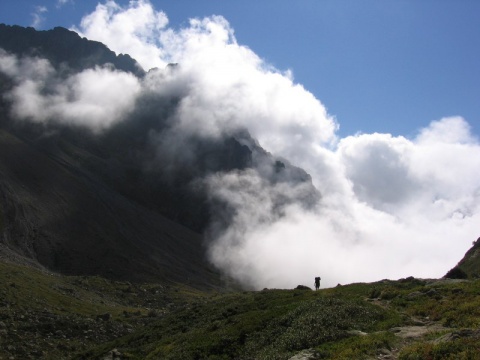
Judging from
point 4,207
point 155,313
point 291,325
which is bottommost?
point 155,313

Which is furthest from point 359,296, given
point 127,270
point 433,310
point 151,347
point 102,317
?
point 127,270

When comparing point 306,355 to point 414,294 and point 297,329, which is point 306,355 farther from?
point 414,294

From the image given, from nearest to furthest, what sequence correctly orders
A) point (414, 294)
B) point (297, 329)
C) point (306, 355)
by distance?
point (306, 355) → point (297, 329) → point (414, 294)

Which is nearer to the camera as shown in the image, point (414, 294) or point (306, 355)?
A: point (306, 355)

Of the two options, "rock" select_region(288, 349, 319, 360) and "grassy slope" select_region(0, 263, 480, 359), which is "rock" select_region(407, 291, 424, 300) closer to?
"grassy slope" select_region(0, 263, 480, 359)

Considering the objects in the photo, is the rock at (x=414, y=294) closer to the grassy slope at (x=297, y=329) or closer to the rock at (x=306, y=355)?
the grassy slope at (x=297, y=329)

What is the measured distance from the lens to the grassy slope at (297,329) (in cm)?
2488

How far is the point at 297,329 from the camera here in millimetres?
31500

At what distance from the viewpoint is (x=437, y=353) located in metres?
20.6

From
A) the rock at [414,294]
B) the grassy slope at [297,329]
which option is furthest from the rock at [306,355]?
the rock at [414,294]

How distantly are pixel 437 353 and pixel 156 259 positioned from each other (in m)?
185

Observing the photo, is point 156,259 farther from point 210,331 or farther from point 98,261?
point 210,331

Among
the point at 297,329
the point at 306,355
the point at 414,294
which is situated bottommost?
the point at 306,355

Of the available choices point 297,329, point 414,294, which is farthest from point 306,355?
point 414,294
